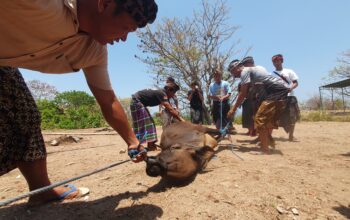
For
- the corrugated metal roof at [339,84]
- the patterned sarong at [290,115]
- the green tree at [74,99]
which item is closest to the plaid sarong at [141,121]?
the patterned sarong at [290,115]

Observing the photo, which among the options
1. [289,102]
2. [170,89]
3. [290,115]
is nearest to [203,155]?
[170,89]

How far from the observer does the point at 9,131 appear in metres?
2.13

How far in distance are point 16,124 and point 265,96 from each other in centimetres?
351

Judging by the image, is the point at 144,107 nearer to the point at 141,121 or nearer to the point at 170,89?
the point at 141,121

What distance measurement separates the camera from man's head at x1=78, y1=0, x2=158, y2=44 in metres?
1.53

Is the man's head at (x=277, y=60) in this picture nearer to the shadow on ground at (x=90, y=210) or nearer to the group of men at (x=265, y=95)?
the group of men at (x=265, y=95)

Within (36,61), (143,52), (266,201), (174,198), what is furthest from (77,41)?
(143,52)

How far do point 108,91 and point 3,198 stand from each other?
1.53 meters

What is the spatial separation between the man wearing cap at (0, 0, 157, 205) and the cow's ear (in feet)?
3.71

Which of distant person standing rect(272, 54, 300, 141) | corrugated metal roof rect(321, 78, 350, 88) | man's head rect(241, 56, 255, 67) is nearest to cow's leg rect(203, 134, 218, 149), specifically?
man's head rect(241, 56, 255, 67)

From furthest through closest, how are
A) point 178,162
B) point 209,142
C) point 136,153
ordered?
point 209,142
point 178,162
point 136,153

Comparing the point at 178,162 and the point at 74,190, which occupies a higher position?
the point at 178,162

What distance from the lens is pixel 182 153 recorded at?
3098 mm

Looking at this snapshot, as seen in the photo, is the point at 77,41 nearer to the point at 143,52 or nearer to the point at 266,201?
the point at 266,201
